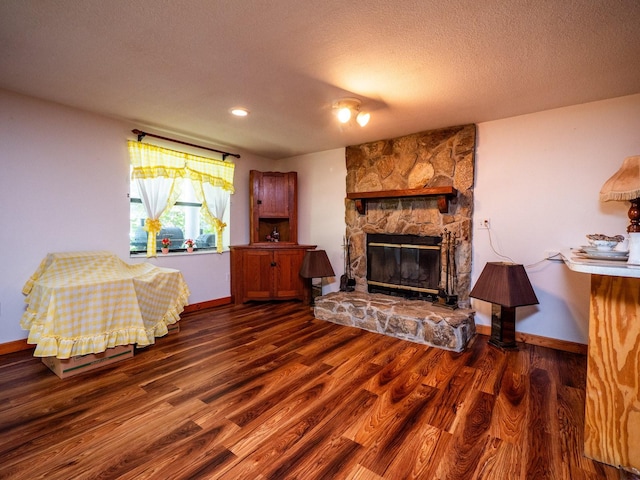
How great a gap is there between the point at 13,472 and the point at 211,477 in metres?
0.91

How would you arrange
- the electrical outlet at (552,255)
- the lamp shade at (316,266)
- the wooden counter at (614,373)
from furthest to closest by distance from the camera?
the lamp shade at (316,266), the electrical outlet at (552,255), the wooden counter at (614,373)

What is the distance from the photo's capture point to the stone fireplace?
10.2 feet

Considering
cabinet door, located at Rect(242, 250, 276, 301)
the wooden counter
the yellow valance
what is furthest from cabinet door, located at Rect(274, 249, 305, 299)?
the wooden counter

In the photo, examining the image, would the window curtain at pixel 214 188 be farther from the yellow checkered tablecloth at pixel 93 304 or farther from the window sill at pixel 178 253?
the yellow checkered tablecloth at pixel 93 304

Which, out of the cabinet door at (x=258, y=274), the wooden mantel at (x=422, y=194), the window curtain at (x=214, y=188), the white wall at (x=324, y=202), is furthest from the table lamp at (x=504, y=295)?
the window curtain at (x=214, y=188)

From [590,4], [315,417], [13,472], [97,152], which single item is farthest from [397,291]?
[97,152]

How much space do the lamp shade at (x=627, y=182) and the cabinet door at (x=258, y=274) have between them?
362 centimetres

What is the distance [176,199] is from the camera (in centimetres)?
377

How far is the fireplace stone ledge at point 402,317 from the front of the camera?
282 cm

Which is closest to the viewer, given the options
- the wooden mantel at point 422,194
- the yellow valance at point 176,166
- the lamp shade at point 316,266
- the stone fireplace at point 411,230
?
the stone fireplace at point 411,230

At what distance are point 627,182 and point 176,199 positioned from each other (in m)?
4.27

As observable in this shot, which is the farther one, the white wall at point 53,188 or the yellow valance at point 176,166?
the yellow valance at point 176,166

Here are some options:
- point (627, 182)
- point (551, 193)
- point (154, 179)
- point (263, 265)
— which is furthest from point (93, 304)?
point (551, 193)

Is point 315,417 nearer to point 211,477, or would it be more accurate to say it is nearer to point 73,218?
point 211,477
